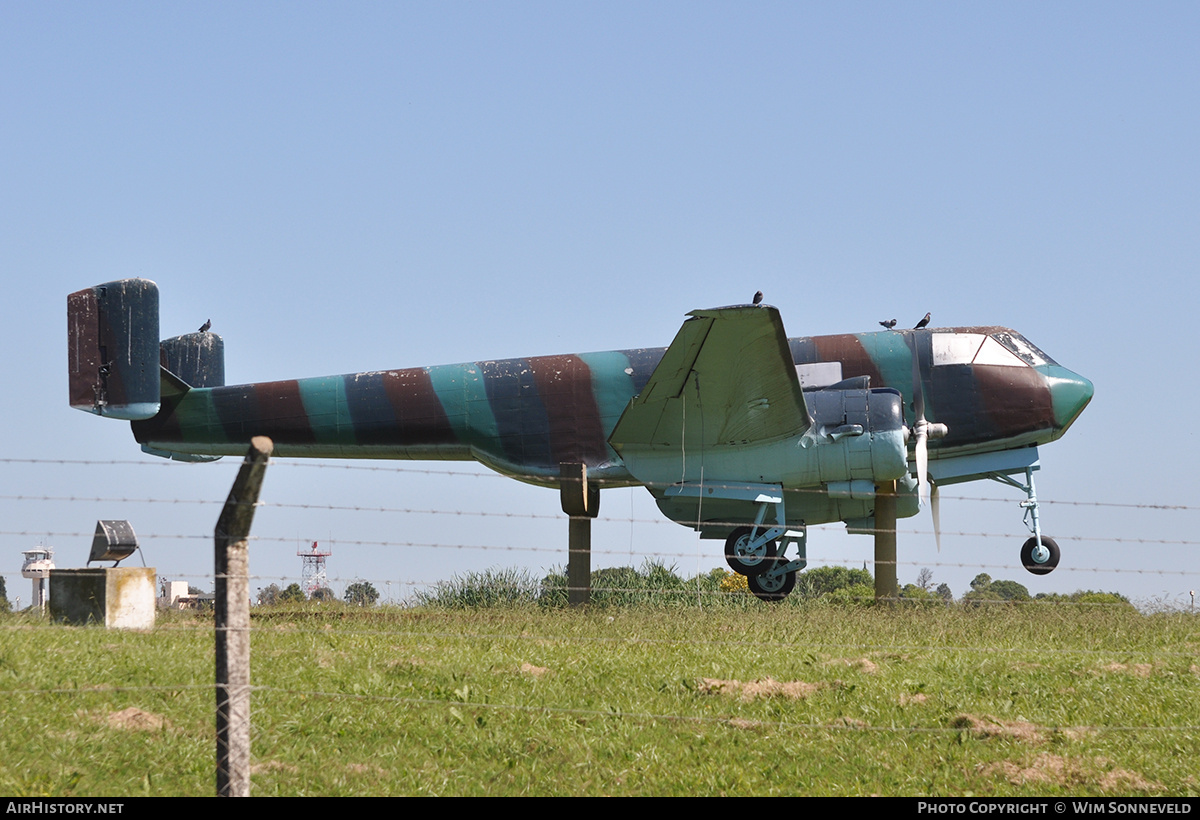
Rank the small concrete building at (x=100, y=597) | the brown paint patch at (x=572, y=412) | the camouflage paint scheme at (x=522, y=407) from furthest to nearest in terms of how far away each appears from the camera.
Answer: the brown paint patch at (x=572, y=412) < the camouflage paint scheme at (x=522, y=407) < the small concrete building at (x=100, y=597)

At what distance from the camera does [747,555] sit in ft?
50.7

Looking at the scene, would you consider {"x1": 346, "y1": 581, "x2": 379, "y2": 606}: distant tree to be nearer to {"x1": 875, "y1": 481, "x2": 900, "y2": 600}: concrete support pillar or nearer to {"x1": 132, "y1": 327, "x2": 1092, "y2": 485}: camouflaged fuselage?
{"x1": 132, "y1": 327, "x2": 1092, "y2": 485}: camouflaged fuselage

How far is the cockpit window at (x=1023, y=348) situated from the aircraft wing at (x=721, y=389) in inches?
149

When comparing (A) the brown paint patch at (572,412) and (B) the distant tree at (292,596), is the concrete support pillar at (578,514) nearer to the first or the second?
(A) the brown paint patch at (572,412)

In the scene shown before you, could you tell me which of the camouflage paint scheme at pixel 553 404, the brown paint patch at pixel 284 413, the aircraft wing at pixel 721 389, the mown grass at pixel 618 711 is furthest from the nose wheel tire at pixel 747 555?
the brown paint patch at pixel 284 413

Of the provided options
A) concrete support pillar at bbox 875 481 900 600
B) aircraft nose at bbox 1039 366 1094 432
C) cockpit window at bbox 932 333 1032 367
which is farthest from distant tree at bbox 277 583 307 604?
aircraft nose at bbox 1039 366 1094 432

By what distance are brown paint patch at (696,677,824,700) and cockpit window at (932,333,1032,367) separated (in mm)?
8374

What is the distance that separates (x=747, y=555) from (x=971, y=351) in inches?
186

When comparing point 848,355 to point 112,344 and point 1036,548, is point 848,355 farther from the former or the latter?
Answer: point 112,344

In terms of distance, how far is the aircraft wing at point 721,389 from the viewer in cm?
1386

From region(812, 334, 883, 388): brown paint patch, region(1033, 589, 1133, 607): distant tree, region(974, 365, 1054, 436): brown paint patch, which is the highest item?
region(812, 334, 883, 388): brown paint patch

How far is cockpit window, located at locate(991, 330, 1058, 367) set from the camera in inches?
654
